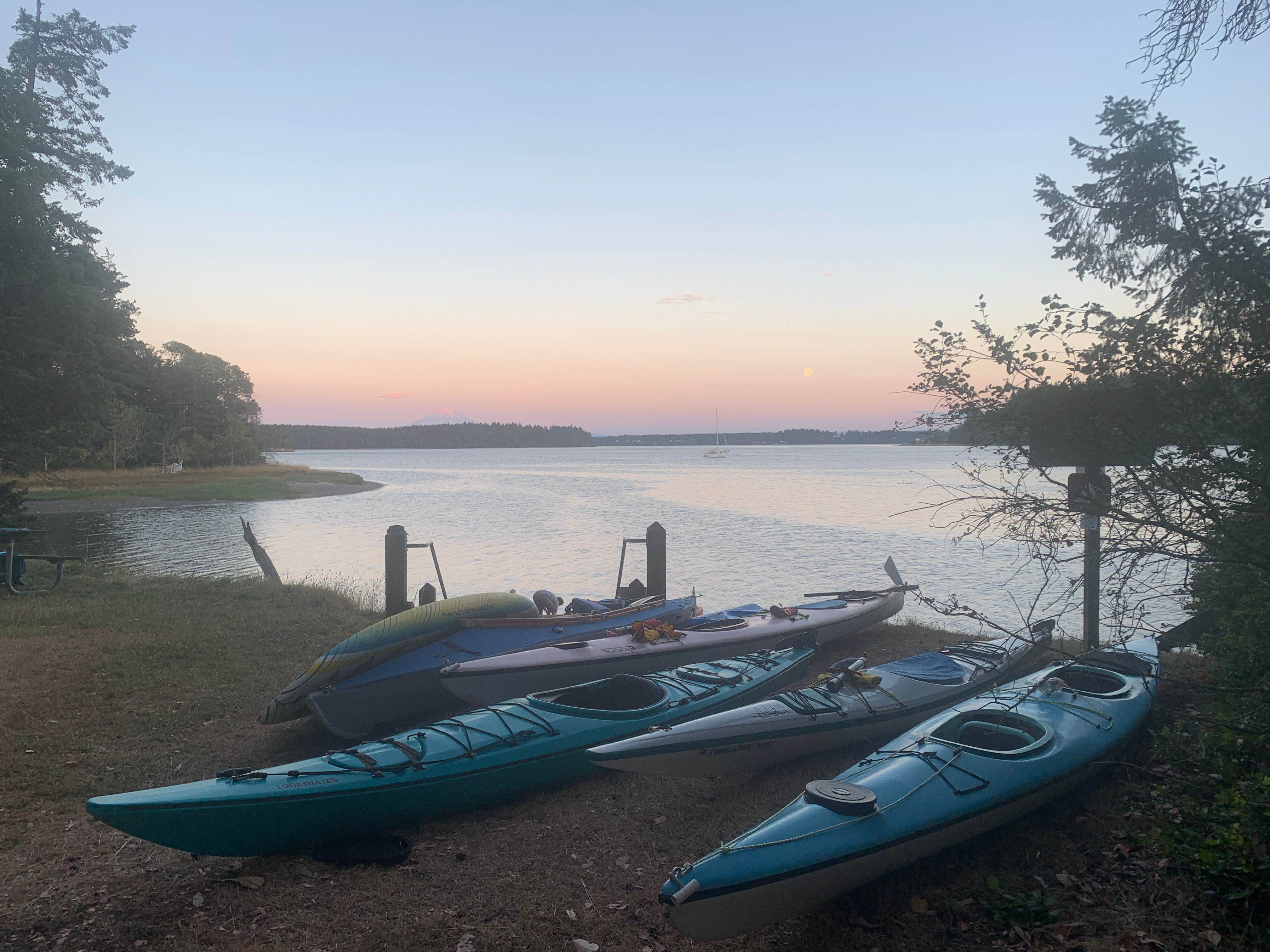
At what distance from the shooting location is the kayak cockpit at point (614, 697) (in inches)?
220

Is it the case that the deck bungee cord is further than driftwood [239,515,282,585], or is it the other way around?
driftwood [239,515,282,585]

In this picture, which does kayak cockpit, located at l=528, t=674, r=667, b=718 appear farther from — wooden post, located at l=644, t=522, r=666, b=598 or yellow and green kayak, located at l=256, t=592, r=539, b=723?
wooden post, located at l=644, t=522, r=666, b=598

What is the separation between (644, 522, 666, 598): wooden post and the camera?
34.2 ft

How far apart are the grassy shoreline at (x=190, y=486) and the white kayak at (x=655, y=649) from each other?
22.1 m

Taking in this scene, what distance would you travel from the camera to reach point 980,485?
408 centimetres

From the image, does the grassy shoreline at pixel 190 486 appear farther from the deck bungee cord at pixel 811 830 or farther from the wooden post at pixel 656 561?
the deck bungee cord at pixel 811 830

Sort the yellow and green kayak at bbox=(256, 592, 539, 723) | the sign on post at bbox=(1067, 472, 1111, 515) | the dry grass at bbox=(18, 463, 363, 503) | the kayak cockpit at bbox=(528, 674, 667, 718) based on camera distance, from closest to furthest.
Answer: the sign on post at bbox=(1067, 472, 1111, 515), the kayak cockpit at bbox=(528, 674, 667, 718), the yellow and green kayak at bbox=(256, 592, 539, 723), the dry grass at bbox=(18, 463, 363, 503)

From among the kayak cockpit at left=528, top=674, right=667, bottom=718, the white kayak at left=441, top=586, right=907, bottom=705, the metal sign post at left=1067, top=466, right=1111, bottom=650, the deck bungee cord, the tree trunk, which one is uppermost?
the tree trunk

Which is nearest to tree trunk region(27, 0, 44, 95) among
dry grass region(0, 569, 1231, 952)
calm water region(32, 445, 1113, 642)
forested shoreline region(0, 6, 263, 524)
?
forested shoreline region(0, 6, 263, 524)

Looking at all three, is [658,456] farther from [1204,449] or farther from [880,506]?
[1204,449]

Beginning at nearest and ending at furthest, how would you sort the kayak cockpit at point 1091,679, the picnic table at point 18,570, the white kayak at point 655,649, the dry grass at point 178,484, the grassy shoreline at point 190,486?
1. the kayak cockpit at point 1091,679
2. the white kayak at point 655,649
3. the picnic table at point 18,570
4. the grassy shoreline at point 190,486
5. the dry grass at point 178,484

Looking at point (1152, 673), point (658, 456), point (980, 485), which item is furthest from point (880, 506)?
point (658, 456)

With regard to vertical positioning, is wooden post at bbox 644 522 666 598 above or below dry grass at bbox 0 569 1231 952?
above

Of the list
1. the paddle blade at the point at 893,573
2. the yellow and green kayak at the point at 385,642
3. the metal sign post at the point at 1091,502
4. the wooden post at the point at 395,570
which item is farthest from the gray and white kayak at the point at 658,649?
the metal sign post at the point at 1091,502
